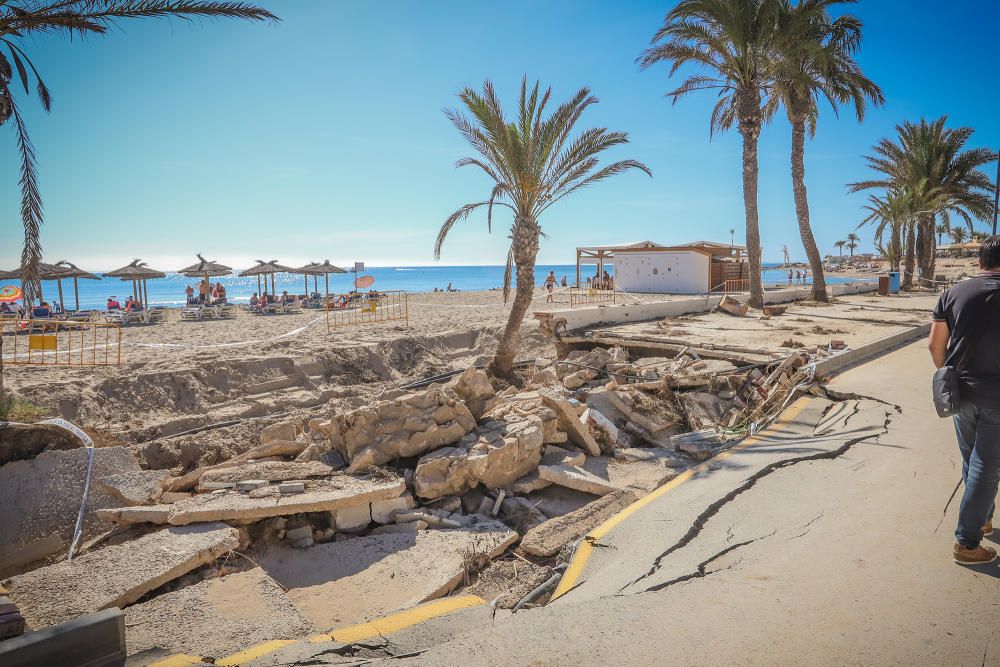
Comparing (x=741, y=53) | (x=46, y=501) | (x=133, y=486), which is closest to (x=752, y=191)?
(x=741, y=53)

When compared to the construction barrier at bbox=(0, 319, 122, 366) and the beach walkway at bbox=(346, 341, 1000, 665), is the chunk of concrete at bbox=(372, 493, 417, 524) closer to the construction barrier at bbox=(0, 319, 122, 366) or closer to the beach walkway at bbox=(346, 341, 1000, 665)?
the beach walkway at bbox=(346, 341, 1000, 665)

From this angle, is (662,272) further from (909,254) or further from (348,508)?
(348,508)

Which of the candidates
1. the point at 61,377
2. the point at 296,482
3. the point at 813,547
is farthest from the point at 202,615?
the point at 61,377

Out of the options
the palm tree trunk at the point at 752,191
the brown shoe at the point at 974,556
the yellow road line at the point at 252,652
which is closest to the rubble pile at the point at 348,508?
the yellow road line at the point at 252,652

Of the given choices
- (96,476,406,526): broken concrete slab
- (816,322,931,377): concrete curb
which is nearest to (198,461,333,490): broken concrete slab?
(96,476,406,526): broken concrete slab

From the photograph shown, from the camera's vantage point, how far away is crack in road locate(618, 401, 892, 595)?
11.7 ft

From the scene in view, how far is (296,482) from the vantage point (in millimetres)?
5395

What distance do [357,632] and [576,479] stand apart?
331 centimetres

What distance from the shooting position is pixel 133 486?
556 centimetres

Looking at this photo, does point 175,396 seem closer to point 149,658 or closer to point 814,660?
point 149,658

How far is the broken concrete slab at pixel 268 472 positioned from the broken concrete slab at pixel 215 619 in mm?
1648

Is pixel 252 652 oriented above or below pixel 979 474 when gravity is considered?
below

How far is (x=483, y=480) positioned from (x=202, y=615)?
10.3 ft

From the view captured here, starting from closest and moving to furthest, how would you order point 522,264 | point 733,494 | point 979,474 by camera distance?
point 979,474
point 733,494
point 522,264
